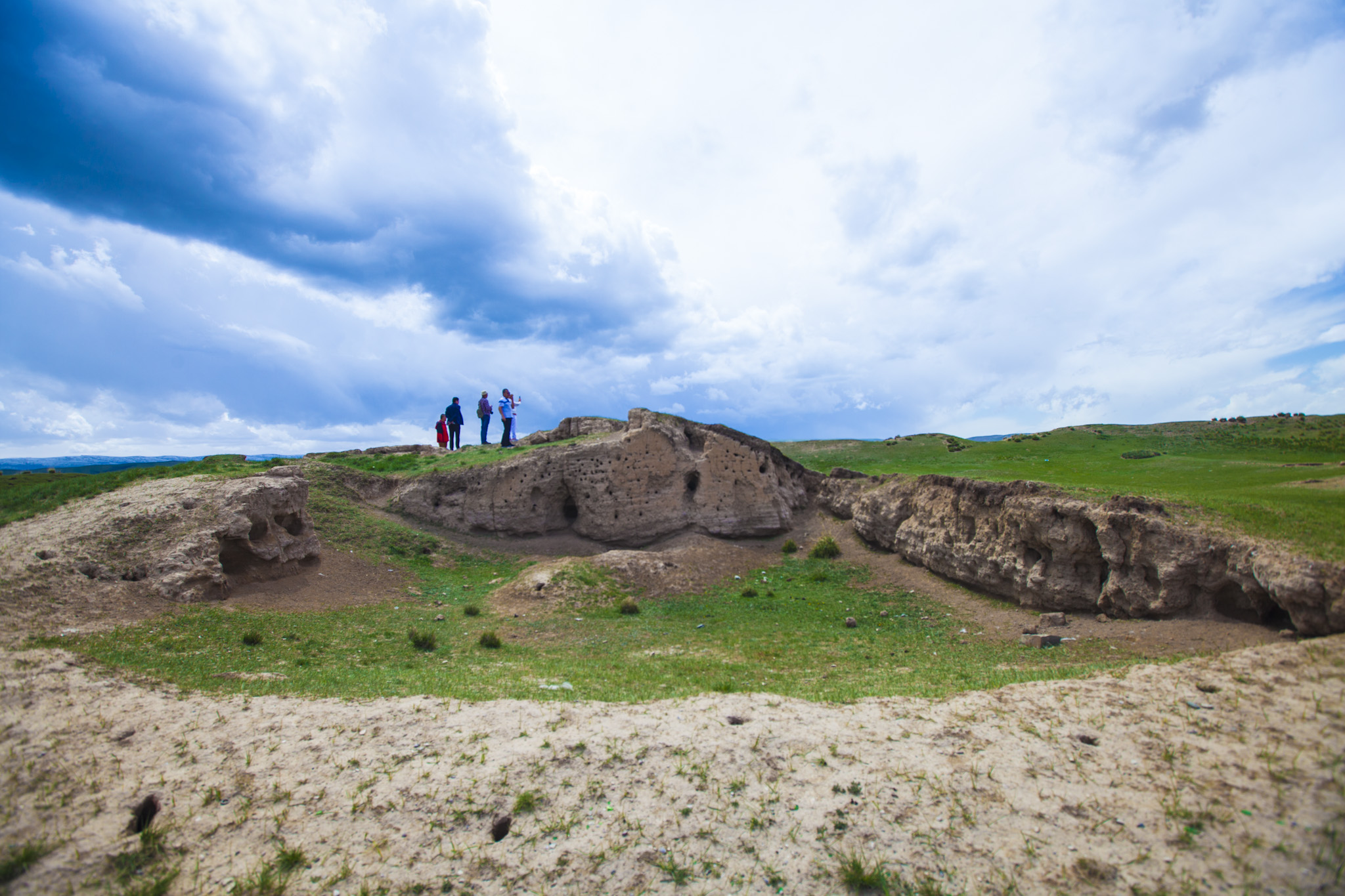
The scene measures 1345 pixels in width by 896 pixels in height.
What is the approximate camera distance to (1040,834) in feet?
17.1

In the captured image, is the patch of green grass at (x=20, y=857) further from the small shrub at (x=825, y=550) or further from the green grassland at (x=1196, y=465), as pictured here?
the small shrub at (x=825, y=550)

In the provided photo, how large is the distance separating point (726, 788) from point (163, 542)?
18187 millimetres

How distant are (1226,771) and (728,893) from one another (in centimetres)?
539

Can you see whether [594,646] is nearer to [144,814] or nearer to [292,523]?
[144,814]

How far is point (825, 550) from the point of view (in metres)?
24.0

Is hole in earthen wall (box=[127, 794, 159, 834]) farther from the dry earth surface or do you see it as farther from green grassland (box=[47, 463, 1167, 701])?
green grassland (box=[47, 463, 1167, 701])

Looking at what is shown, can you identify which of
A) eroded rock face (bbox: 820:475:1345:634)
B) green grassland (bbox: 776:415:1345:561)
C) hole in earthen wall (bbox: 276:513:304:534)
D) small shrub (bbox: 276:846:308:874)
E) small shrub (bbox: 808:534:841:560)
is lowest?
small shrub (bbox: 276:846:308:874)

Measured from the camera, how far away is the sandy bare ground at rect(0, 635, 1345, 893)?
193 inches

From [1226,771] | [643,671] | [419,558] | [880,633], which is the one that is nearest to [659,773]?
[643,671]

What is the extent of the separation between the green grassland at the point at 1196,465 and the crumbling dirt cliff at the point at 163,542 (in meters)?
25.0

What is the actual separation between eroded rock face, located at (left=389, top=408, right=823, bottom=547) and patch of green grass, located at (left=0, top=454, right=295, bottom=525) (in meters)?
6.99

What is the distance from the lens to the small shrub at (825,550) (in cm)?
2394

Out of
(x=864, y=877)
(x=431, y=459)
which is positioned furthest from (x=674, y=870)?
(x=431, y=459)

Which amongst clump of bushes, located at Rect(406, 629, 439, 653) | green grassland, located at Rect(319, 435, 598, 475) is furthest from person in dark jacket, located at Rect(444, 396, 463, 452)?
clump of bushes, located at Rect(406, 629, 439, 653)
